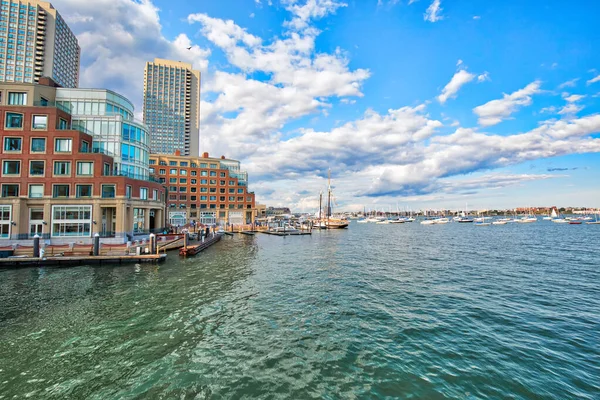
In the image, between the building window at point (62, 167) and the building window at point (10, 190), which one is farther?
the building window at point (62, 167)

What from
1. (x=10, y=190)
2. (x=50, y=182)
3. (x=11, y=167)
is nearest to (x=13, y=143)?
(x=11, y=167)

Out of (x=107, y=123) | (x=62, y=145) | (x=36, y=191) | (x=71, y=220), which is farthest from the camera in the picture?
(x=107, y=123)

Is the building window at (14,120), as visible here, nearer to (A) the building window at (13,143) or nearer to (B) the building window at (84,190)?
(A) the building window at (13,143)

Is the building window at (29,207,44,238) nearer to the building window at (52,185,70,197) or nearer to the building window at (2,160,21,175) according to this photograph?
the building window at (52,185,70,197)

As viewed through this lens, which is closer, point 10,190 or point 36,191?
point 10,190

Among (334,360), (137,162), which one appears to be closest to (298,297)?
(334,360)

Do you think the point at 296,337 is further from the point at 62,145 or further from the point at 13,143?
the point at 13,143

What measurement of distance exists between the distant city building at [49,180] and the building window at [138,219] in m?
4.60

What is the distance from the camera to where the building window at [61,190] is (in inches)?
1618

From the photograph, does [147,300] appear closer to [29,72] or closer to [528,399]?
[528,399]

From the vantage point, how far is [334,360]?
11570 mm

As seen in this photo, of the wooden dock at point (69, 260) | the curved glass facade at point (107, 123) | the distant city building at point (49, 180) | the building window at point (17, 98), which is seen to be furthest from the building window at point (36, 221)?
the building window at point (17, 98)

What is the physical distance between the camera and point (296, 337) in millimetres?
13531

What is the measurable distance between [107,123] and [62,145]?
8.61 metres
